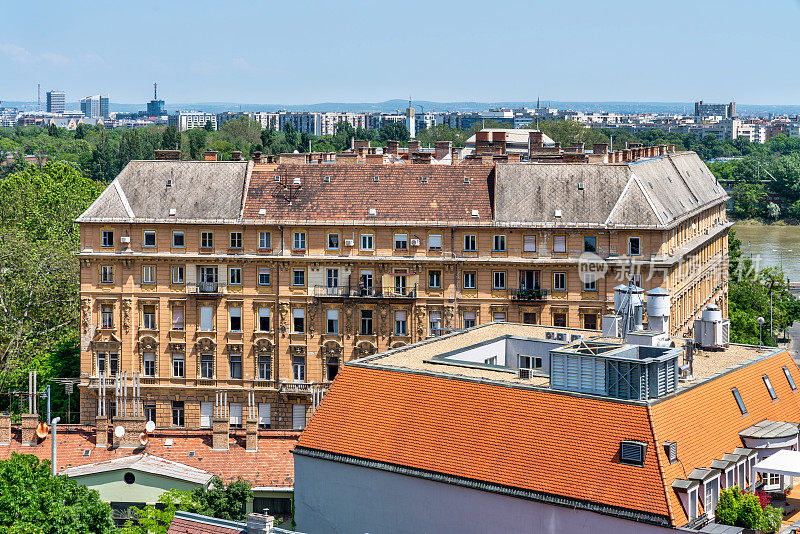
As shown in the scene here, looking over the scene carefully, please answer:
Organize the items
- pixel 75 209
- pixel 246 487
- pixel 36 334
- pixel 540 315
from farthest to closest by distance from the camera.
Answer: pixel 75 209
pixel 36 334
pixel 540 315
pixel 246 487

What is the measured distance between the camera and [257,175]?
89938 mm

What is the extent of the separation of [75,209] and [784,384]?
81549mm

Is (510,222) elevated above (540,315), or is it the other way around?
(510,222)

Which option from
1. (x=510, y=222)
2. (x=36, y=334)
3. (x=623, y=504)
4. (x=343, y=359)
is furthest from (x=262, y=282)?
(x=623, y=504)

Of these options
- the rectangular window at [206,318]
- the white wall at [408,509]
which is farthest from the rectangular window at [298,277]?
the white wall at [408,509]

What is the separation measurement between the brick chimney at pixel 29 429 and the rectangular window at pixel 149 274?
75.6 ft

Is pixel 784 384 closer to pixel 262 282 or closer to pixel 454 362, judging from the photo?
pixel 454 362

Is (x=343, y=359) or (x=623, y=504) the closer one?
(x=623, y=504)

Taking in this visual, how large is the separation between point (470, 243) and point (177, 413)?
70.9 ft

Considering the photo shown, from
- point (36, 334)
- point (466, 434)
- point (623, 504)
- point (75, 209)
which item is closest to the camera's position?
point (623, 504)

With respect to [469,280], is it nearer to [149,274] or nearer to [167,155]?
[149,274]

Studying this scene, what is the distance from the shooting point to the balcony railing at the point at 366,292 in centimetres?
8606

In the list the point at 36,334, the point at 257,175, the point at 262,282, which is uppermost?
the point at 257,175

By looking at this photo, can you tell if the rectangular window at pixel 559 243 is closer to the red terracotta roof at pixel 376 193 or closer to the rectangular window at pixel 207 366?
the red terracotta roof at pixel 376 193
